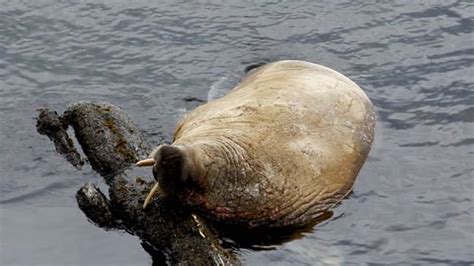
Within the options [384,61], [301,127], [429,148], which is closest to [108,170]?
[301,127]

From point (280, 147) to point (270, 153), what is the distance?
12cm

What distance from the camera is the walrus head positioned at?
21.0ft

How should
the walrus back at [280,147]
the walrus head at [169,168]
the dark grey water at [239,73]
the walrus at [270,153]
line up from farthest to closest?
the dark grey water at [239,73]
the walrus back at [280,147]
the walrus at [270,153]
the walrus head at [169,168]

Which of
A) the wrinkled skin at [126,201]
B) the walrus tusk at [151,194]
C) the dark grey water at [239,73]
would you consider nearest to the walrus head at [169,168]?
the walrus tusk at [151,194]

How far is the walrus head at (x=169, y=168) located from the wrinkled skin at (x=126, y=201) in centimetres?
18

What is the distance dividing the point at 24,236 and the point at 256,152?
6.41 feet

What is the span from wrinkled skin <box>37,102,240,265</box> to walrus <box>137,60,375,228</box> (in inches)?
7.4

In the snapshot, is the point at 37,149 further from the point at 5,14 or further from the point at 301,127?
the point at 5,14

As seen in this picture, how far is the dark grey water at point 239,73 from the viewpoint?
746 centimetres

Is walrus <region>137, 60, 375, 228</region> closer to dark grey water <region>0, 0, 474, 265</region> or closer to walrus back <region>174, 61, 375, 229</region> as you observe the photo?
walrus back <region>174, 61, 375, 229</region>

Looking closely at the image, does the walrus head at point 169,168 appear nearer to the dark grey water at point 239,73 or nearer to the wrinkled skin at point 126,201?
the wrinkled skin at point 126,201

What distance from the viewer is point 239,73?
1073 centimetres

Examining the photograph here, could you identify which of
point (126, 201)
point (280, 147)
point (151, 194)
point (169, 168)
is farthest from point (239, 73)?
point (169, 168)

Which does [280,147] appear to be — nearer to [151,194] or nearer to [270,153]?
[270,153]
